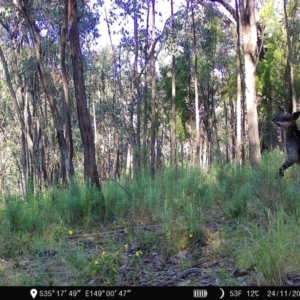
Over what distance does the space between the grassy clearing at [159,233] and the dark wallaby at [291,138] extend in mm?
444

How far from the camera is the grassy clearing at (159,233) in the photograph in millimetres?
3947

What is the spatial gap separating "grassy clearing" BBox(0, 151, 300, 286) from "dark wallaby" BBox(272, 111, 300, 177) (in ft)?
1.46

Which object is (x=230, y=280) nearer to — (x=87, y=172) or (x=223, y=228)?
(x=223, y=228)

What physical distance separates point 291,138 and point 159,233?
3173 millimetres

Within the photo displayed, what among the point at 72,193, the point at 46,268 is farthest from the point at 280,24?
the point at 46,268

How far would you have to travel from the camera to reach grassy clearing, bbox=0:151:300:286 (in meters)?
3.95

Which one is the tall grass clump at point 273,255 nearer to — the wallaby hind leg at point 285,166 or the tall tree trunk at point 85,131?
the wallaby hind leg at point 285,166

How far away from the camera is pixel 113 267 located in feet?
14.2

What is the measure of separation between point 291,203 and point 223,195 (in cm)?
181
